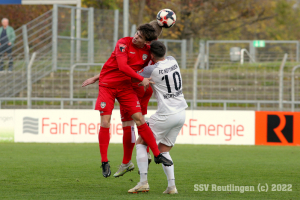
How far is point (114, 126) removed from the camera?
1312 cm

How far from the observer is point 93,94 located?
1462cm

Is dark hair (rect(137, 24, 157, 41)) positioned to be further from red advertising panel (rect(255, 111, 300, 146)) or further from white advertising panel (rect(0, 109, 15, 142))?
Result: white advertising panel (rect(0, 109, 15, 142))

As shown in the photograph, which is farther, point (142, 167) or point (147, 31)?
point (147, 31)

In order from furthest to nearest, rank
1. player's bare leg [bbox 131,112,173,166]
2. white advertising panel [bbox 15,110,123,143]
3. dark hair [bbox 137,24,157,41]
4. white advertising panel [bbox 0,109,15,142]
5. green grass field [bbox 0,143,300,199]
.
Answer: white advertising panel [bbox 0,109,15,142] → white advertising panel [bbox 15,110,123,143] → dark hair [bbox 137,24,157,41] → player's bare leg [bbox 131,112,173,166] → green grass field [bbox 0,143,300,199]

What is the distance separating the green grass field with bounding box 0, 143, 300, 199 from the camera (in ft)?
18.2

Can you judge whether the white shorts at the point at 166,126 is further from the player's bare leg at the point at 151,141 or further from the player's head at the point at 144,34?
the player's head at the point at 144,34

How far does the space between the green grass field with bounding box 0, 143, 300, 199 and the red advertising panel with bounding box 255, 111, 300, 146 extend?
1.84 metres

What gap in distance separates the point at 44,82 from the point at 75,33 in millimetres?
2913

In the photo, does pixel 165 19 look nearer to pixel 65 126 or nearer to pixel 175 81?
pixel 175 81

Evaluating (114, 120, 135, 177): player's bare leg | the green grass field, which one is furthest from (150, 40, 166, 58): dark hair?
the green grass field

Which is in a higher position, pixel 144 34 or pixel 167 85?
pixel 144 34

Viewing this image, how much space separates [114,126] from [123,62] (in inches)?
281

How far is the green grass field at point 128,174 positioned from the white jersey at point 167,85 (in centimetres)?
102

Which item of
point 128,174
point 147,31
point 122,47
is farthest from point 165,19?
point 128,174
